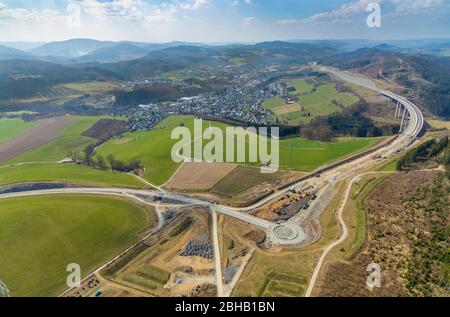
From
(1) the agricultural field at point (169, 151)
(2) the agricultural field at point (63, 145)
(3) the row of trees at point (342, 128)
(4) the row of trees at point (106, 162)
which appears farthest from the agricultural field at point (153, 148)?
(3) the row of trees at point (342, 128)

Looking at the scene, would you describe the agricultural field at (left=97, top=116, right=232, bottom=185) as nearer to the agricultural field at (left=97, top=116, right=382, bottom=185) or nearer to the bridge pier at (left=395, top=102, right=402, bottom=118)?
the agricultural field at (left=97, top=116, right=382, bottom=185)

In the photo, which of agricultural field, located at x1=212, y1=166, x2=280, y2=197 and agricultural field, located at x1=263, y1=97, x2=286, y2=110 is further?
agricultural field, located at x1=263, y1=97, x2=286, y2=110

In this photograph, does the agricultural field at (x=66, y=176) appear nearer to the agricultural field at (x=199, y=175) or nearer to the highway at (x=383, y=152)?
the agricultural field at (x=199, y=175)

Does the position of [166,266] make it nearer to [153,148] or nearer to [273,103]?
[153,148]

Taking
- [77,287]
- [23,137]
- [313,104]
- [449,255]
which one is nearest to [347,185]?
[449,255]

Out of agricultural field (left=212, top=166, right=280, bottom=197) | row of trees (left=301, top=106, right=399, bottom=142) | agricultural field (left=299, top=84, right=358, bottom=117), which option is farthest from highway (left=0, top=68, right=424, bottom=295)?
agricultural field (left=299, top=84, right=358, bottom=117)
